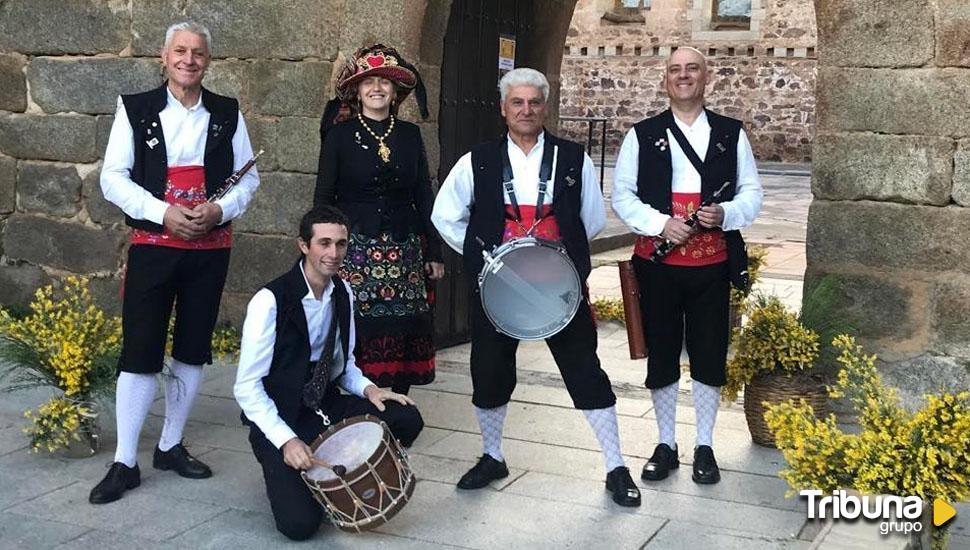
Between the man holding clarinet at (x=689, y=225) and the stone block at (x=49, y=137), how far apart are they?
3481 mm

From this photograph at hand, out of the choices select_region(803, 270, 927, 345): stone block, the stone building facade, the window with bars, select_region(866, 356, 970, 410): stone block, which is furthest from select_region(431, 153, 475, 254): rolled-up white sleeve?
the window with bars

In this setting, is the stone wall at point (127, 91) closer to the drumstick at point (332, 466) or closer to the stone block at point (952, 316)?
the stone block at point (952, 316)

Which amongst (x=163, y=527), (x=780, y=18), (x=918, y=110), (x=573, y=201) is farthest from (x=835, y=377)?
(x=780, y=18)

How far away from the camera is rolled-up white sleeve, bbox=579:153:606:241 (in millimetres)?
4117

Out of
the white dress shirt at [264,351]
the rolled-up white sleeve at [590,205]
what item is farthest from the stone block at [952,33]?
the white dress shirt at [264,351]

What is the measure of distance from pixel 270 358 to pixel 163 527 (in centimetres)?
62

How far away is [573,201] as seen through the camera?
403 cm

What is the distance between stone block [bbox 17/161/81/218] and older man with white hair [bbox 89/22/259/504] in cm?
261

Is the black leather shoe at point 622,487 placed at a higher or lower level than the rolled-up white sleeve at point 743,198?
lower

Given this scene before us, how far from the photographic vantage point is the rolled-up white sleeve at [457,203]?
4.10 meters

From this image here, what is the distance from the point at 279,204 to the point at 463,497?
250cm

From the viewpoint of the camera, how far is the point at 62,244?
6.73 metres

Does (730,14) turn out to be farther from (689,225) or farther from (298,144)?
(689,225)

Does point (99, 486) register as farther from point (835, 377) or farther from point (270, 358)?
point (835, 377)
